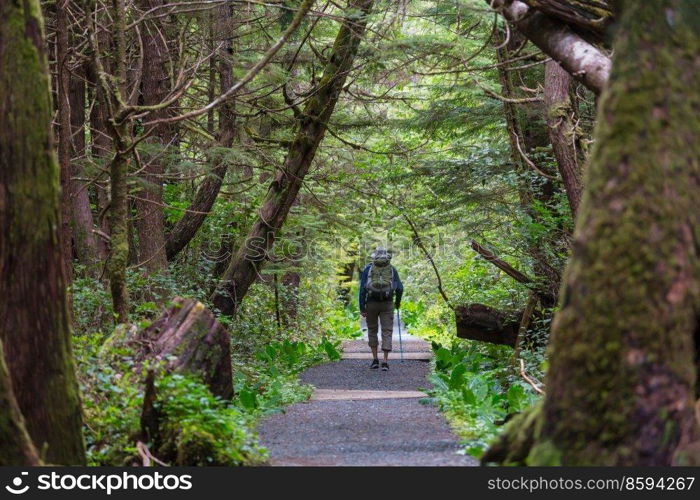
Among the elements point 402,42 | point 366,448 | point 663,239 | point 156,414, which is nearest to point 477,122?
point 402,42

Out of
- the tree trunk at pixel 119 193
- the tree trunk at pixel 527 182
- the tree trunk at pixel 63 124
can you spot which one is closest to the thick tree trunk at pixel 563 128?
the tree trunk at pixel 527 182

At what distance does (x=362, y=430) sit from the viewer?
8.18 m

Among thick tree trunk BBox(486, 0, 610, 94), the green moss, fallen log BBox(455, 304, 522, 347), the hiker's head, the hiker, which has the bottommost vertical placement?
fallen log BBox(455, 304, 522, 347)

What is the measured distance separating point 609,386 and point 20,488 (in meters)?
3.22

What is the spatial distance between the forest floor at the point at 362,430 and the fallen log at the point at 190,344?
0.77 metres

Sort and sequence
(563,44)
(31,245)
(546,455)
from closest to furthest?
(546,455) < (31,245) < (563,44)

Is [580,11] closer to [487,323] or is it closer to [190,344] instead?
[190,344]

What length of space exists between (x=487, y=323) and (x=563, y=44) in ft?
30.0

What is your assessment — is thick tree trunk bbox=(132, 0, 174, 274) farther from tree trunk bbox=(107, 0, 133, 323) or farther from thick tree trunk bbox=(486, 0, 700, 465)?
thick tree trunk bbox=(486, 0, 700, 465)

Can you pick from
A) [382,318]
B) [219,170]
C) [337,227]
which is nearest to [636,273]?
[219,170]

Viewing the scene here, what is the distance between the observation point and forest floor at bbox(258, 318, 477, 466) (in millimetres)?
6496

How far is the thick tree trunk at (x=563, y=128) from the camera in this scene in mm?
11344

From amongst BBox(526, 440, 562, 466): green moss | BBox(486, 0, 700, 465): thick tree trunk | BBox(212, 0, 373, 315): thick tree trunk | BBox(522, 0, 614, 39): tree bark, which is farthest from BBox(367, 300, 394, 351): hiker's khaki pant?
BBox(486, 0, 700, 465): thick tree trunk

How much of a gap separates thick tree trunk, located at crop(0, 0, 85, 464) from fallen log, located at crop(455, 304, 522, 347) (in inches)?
424
